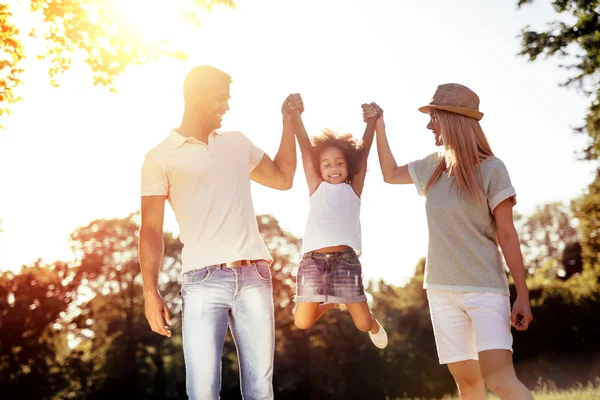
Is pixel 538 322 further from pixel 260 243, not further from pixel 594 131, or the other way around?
pixel 260 243

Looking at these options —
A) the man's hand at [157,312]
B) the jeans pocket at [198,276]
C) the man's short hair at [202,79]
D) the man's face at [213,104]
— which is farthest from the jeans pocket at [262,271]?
the man's short hair at [202,79]

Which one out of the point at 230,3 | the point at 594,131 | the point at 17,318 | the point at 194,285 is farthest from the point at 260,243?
the point at 17,318

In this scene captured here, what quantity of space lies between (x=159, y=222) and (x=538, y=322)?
31.8 m

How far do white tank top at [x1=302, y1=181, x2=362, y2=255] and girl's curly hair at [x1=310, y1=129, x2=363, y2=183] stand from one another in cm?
21

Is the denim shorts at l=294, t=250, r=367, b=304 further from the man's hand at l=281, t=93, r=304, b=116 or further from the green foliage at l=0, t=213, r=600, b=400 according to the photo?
the green foliage at l=0, t=213, r=600, b=400

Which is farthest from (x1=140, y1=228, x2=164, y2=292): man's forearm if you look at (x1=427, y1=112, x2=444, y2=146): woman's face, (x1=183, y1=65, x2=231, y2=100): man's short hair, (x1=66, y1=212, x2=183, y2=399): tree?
(x1=66, y1=212, x2=183, y2=399): tree

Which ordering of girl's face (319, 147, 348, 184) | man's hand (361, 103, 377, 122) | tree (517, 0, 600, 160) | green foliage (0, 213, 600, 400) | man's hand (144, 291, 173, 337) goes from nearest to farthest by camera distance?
man's hand (144, 291, 173, 337)
girl's face (319, 147, 348, 184)
man's hand (361, 103, 377, 122)
tree (517, 0, 600, 160)
green foliage (0, 213, 600, 400)

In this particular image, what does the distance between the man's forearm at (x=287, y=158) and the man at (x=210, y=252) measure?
26.7 inches

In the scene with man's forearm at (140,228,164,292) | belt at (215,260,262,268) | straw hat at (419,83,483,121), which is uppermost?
straw hat at (419,83,483,121)

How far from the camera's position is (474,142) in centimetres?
582

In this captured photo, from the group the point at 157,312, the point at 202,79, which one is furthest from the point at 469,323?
the point at 202,79

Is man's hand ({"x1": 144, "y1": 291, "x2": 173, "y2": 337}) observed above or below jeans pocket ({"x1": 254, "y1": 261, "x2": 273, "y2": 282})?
below

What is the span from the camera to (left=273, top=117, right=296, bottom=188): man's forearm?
19.9 ft

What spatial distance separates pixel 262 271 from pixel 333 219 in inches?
65.5
